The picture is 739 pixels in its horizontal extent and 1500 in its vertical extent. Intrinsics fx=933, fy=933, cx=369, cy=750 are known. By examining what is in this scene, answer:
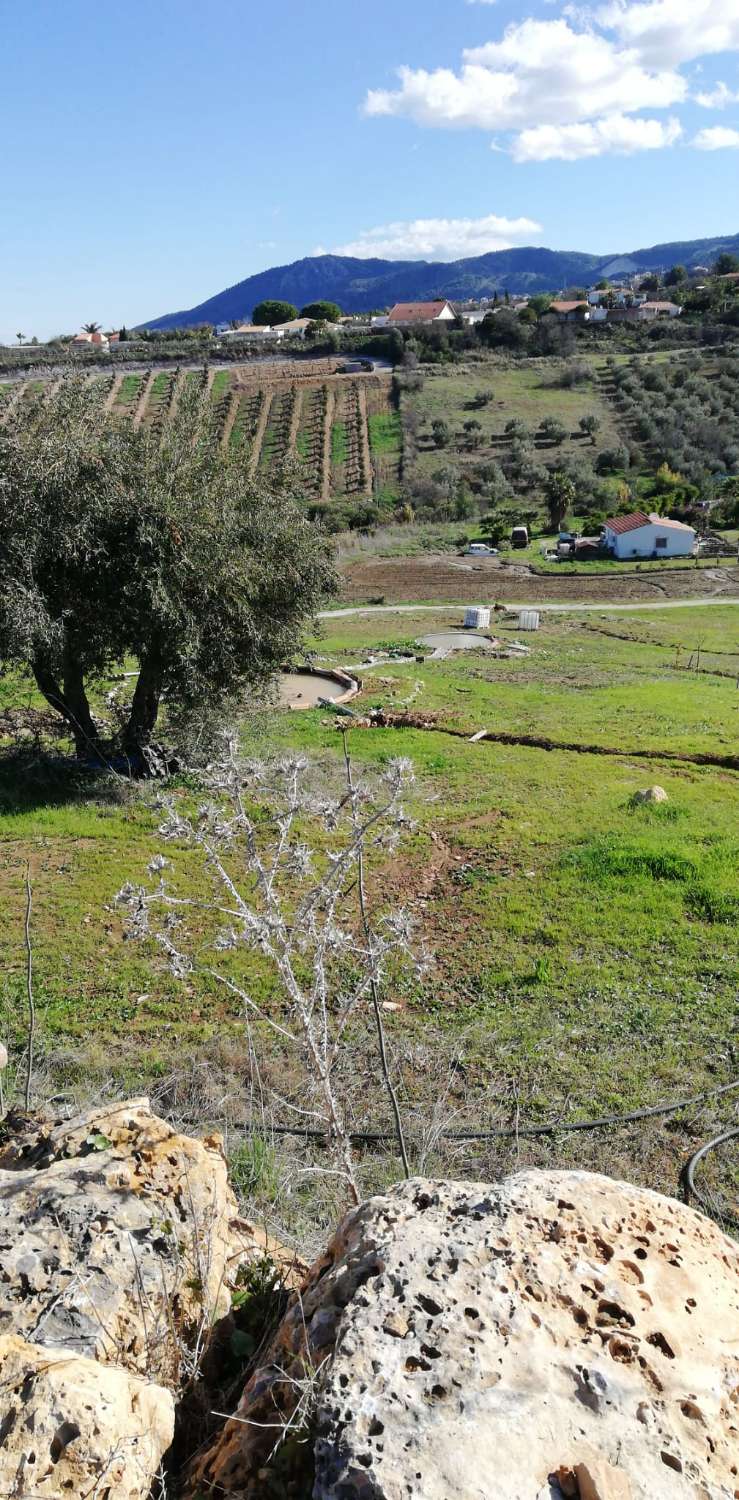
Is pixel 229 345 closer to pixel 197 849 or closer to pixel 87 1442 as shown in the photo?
pixel 197 849

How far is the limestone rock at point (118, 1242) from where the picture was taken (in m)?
3.08

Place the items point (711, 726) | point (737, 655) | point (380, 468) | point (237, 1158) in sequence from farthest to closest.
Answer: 1. point (380, 468)
2. point (737, 655)
3. point (711, 726)
4. point (237, 1158)

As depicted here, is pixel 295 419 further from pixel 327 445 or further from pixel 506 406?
pixel 506 406

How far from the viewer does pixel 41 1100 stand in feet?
22.7

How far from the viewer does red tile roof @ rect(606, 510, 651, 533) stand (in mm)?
51656

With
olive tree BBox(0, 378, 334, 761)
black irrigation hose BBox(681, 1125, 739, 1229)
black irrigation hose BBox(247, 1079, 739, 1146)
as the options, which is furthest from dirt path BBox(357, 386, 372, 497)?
black irrigation hose BBox(681, 1125, 739, 1229)

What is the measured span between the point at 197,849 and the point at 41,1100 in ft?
21.7

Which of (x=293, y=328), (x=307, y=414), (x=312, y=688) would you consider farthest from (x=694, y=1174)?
(x=293, y=328)

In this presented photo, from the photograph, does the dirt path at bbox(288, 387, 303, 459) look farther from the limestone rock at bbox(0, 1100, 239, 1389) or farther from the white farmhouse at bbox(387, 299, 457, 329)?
the limestone rock at bbox(0, 1100, 239, 1389)

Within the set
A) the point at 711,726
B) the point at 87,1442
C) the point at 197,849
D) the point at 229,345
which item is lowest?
the point at 711,726

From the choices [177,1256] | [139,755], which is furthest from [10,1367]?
[139,755]

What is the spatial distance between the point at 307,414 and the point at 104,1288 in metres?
79.9

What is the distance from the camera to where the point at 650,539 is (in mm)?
52031

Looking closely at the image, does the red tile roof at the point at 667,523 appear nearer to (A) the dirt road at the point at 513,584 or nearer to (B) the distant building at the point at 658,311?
(A) the dirt road at the point at 513,584
